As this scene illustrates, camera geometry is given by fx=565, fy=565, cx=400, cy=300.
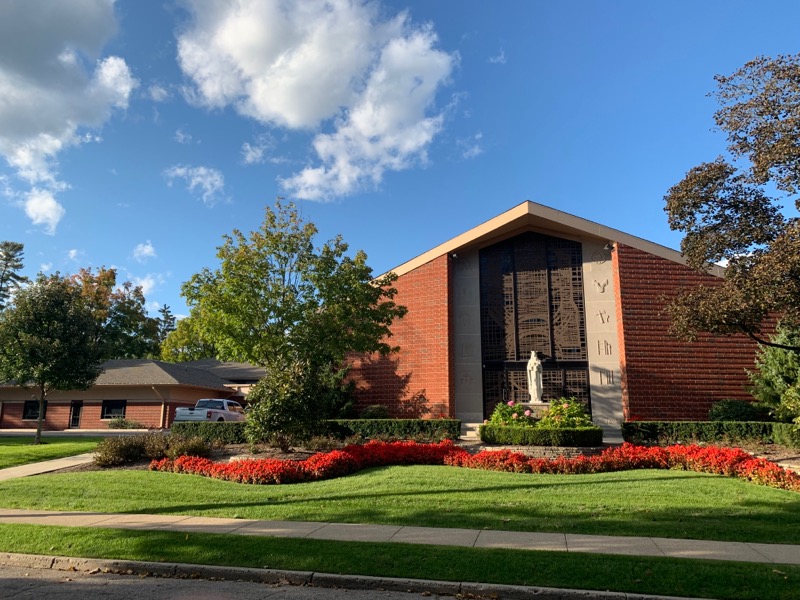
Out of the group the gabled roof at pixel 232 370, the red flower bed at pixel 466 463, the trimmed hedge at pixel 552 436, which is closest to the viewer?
the red flower bed at pixel 466 463

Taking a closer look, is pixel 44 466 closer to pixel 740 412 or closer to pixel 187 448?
pixel 187 448

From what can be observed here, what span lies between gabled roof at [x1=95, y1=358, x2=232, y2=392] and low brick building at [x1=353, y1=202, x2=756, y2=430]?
46.7ft

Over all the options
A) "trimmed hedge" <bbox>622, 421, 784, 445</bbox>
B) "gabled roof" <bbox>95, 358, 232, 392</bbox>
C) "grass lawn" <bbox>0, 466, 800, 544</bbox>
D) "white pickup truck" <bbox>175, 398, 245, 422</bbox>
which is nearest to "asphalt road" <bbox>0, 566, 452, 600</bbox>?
"grass lawn" <bbox>0, 466, 800, 544</bbox>

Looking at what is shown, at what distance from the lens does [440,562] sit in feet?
20.9

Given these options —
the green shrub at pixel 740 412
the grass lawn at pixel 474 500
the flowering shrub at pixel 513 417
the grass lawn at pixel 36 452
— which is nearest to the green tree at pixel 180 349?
the grass lawn at pixel 36 452

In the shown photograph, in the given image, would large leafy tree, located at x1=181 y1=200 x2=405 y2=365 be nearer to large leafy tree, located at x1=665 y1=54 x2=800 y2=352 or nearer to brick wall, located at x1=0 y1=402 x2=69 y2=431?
large leafy tree, located at x1=665 y1=54 x2=800 y2=352

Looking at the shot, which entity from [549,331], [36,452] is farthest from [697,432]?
[36,452]

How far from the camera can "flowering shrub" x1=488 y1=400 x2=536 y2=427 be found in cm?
1798

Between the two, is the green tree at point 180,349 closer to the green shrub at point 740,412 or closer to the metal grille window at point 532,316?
the metal grille window at point 532,316

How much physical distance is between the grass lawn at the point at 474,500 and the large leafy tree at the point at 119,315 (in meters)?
42.8

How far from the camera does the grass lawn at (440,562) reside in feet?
18.4

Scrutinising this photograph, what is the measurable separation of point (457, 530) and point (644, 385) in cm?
1669

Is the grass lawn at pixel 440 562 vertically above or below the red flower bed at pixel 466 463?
below

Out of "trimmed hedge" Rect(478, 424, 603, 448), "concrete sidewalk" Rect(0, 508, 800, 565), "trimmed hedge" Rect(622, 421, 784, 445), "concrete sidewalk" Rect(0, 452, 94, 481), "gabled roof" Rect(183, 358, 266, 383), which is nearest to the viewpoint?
"concrete sidewalk" Rect(0, 508, 800, 565)
